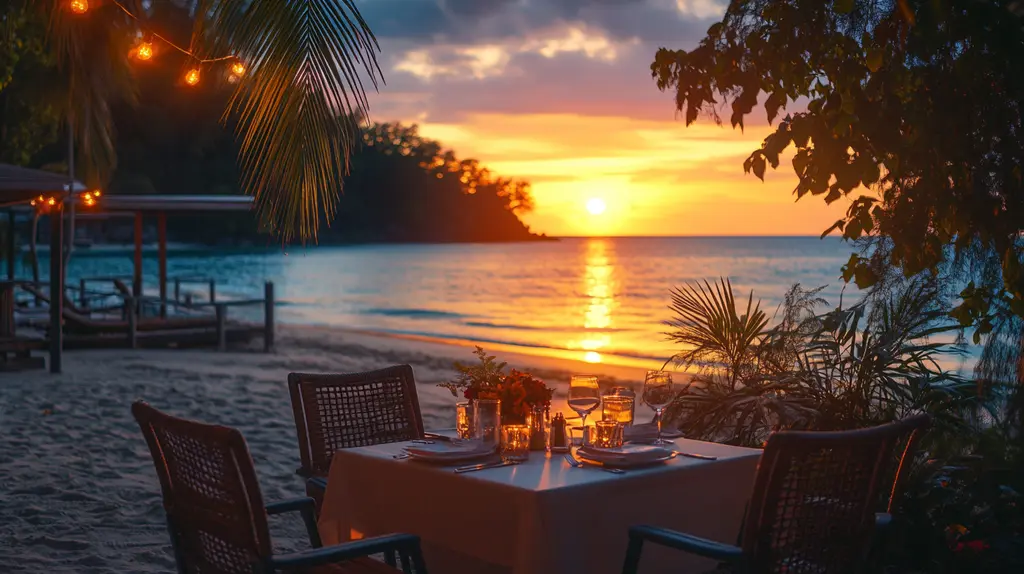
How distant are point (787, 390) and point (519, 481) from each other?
254 cm

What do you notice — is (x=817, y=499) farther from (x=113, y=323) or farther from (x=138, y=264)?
(x=138, y=264)

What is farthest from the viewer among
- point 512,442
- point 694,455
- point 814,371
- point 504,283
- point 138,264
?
point 504,283

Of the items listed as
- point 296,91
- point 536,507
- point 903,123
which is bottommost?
point 536,507

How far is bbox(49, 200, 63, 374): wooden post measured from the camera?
10312mm

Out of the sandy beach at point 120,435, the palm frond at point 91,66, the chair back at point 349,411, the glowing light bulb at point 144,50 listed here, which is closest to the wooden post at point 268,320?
the sandy beach at point 120,435

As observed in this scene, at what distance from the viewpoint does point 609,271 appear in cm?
5888

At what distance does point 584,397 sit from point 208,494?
4.07 feet

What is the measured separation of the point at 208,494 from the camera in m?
2.56

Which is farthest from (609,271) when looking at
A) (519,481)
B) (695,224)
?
(519,481)

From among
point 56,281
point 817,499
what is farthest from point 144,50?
point 56,281

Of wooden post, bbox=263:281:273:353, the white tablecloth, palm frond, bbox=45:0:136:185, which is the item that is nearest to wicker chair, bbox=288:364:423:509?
the white tablecloth

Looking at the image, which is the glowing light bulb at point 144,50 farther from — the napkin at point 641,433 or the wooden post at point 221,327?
the wooden post at point 221,327

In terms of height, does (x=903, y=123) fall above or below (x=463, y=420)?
above

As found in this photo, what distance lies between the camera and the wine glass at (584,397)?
10.8ft
